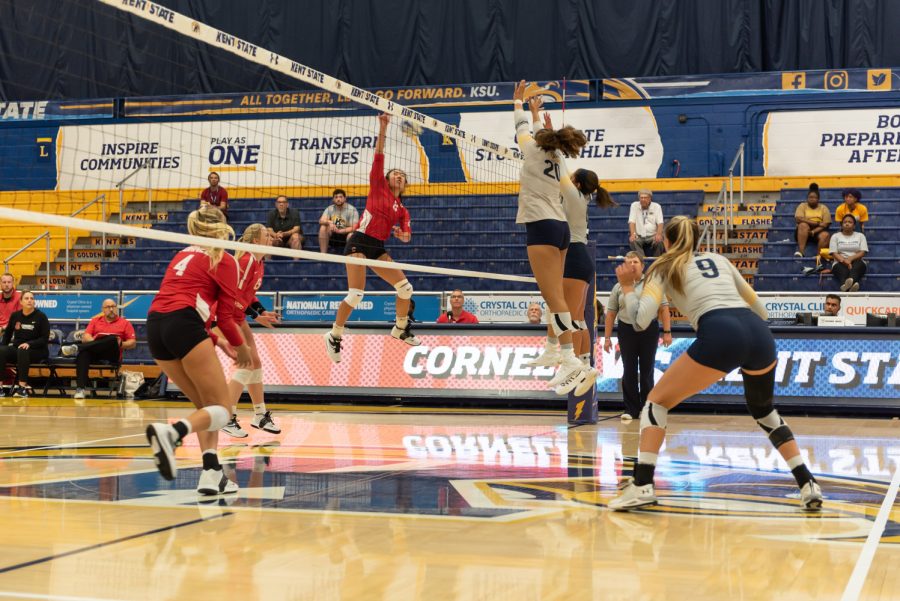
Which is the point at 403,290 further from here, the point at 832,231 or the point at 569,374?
the point at 832,231

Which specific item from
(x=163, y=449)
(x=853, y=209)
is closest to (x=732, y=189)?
(x=853, y=209)

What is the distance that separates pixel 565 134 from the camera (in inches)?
281

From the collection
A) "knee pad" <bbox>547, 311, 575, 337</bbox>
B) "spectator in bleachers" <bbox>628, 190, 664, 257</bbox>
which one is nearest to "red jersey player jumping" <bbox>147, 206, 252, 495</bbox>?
"knee pad" <bbox>547, 311, 575, 337</bbox>

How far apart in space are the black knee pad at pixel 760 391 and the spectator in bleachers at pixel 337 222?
412 inches

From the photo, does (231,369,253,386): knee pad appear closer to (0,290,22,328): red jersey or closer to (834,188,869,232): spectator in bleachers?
(0,290,22,328): red jersey

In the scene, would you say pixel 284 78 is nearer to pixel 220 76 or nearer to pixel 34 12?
pixel 220 76

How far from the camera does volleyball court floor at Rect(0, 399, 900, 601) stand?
3.93 metres

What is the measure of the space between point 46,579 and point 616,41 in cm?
1913

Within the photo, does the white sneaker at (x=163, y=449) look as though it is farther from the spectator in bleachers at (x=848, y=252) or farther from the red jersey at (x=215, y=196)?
the red jersey at (x=215, y=196)

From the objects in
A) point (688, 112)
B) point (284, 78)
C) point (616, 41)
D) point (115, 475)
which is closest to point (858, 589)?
point (115, 475)

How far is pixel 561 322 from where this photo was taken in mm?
7832

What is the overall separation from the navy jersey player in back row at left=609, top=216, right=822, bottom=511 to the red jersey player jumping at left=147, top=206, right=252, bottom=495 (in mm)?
2256

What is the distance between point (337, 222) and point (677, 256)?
36.1 feet

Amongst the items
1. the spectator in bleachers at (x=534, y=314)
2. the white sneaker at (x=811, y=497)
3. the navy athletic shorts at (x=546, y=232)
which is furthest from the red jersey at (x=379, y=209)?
the spectator in bleachers at (x=534, y=314)
